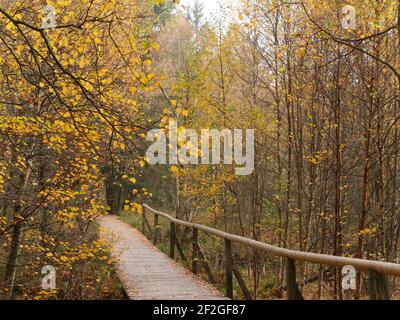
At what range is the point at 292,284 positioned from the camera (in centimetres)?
470

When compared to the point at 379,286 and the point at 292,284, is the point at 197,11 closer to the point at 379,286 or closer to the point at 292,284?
the point at 292,284

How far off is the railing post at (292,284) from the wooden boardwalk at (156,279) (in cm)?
187

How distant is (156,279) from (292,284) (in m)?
3.68

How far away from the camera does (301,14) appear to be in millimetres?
9633

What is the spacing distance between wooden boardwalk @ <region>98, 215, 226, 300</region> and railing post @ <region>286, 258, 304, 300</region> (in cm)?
187

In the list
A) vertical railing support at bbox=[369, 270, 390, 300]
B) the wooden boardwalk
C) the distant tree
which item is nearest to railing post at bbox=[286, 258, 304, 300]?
vertical railing support at bbox=[369, 270, 390, 300]

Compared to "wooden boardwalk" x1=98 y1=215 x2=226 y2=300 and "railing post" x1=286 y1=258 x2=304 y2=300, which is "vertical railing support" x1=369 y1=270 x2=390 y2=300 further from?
"wooden boardwalk" x1=98 y1=215 x2=226 y2=300

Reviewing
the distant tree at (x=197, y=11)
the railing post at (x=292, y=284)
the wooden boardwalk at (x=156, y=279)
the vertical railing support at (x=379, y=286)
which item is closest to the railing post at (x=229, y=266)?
the wooden boardwalk at (x=156, y=279)

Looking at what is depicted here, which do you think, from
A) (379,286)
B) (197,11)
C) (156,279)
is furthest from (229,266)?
(197,11)

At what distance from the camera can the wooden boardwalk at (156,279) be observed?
6.62 meters

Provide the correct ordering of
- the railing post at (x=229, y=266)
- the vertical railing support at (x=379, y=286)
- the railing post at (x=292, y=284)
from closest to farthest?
the vertical railing support at (x=379, y=286)
the railing post at (x=292, y=284)
the railing post at (x=229, y=266)

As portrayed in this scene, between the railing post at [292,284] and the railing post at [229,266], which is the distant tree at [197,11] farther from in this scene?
the railing post at [292,284]

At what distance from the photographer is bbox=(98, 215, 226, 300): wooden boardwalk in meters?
6.62
